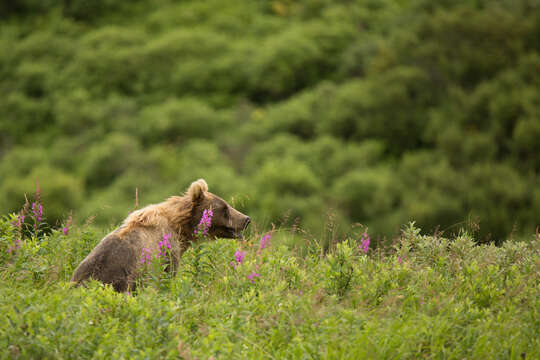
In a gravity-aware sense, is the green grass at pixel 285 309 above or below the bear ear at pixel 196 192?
below

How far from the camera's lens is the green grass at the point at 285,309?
3.95 metres

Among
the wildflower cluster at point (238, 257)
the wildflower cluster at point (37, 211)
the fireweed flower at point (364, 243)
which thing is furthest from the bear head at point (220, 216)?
the wildflower cluster at point (37, 211)

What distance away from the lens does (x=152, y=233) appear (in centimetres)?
595

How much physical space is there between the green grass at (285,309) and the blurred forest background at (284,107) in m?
2.27

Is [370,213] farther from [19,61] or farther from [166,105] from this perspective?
[19,61]

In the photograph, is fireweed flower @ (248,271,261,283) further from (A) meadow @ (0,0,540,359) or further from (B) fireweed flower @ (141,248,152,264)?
(B) fireweed flower @ (141,248,152,264)

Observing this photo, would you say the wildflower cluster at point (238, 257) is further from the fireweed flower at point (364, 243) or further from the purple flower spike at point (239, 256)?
the fireweed flower at point (364, 243)

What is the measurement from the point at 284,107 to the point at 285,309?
5061cm

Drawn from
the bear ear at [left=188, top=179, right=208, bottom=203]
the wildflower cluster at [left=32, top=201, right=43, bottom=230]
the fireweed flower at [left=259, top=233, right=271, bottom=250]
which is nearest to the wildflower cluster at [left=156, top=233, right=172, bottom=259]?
the bear ear at [left=188, top=179, right=208, bottom=203]

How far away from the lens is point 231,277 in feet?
17.0

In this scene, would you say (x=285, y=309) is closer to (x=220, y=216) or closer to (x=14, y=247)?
(x=220, y=216)

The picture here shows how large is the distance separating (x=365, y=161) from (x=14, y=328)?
39.7 metres

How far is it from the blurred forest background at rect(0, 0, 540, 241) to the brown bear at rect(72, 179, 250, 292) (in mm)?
523

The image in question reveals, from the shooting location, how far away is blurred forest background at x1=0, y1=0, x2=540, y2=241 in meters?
33.1
